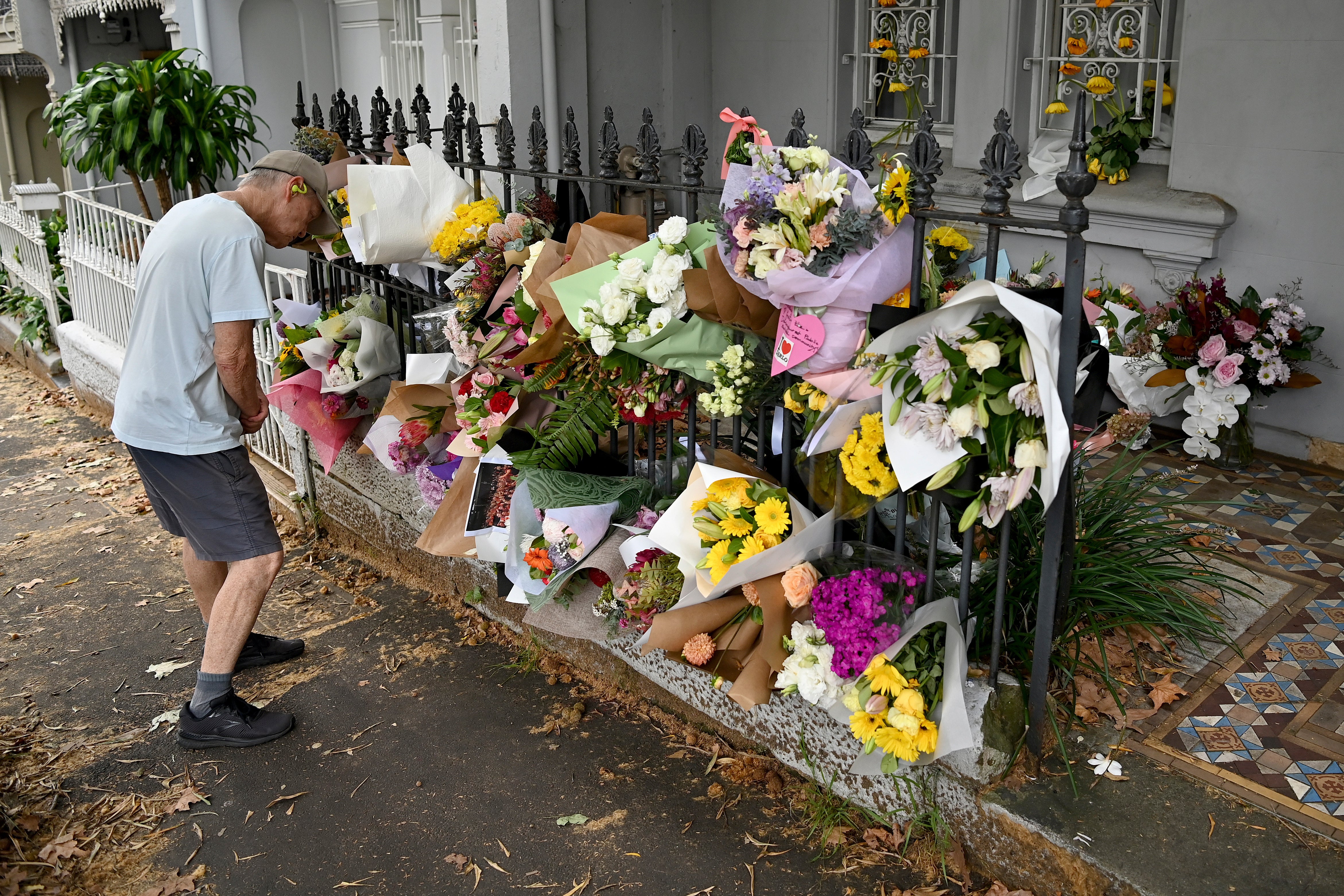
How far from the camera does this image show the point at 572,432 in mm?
3438

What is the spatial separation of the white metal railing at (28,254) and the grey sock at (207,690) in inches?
236

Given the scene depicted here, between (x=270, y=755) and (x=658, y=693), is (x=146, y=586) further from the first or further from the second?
(x=658, y=693)

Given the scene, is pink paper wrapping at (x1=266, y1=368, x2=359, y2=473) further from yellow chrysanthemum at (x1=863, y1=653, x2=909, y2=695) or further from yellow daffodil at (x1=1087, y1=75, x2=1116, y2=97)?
yellow daffodil at (x1=1087, y1=75, x2=1116, y2=97)

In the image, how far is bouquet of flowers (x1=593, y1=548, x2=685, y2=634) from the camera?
3152 mm

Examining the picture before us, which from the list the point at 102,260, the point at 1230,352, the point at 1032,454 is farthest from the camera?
the point at 102,260

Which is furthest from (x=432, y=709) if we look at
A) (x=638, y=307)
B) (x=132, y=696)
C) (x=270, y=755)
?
(x=638, y=307)

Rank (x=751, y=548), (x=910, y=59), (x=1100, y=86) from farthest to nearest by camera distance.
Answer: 1. (x=910, y=59)
2. (x=1100, y=86)
3. (x=751, y=548)

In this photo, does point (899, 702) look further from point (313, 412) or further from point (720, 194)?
point (313, 412)

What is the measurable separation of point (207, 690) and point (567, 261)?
6.10 feet

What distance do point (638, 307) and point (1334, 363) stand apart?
333cm

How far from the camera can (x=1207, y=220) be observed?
488 cm

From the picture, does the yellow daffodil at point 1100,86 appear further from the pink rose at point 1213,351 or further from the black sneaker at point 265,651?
the black sneaker at point 265,651

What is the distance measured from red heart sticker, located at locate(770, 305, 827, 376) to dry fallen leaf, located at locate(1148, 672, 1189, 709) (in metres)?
1.33

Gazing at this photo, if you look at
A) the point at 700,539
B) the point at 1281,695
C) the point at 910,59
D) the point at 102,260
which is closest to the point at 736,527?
the point at 700,539
